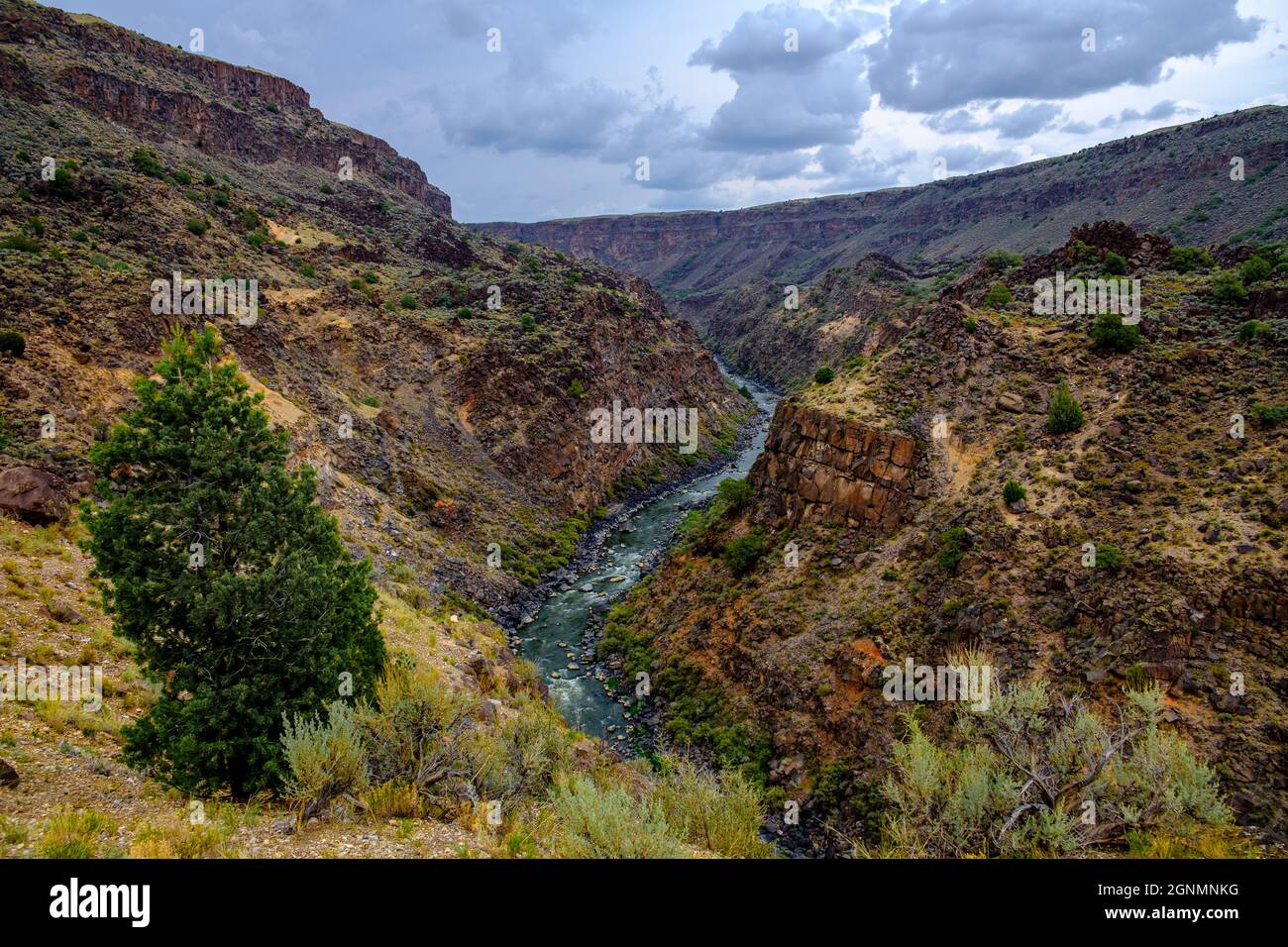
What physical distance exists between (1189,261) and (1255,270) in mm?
4214

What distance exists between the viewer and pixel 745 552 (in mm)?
31578

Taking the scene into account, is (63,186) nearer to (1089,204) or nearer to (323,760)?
(323,760)

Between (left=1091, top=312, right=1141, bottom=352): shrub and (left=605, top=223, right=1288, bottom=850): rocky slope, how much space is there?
12.4 inches

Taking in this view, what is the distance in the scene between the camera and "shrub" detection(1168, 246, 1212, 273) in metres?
32.0

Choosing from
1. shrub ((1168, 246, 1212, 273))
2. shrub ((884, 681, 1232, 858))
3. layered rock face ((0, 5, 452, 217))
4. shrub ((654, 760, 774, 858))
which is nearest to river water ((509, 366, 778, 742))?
shrub ((654, 760, 774, 858))

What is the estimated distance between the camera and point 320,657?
11.4 meters

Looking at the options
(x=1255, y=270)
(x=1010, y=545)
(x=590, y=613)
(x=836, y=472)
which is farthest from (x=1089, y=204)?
(x=590, y=613)

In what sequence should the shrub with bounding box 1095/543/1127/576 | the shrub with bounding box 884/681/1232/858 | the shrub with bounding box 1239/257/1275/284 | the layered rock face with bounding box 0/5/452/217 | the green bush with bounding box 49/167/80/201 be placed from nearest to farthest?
the shrub with bounding box 884/681/1232/858
the shrub with bounding box 1095/543/1127/576
the shrub with bounding box 1239/257/1275/284
the green bush with bounding box 49/167/80/201
the layered rock face with bounding box 0/5/452/217

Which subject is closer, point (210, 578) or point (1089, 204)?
point (210, 578)

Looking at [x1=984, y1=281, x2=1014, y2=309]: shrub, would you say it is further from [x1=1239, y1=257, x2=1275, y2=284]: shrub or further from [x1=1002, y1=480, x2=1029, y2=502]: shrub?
[x1=1002, y1=480, x2=1029, y2=502]: shrub

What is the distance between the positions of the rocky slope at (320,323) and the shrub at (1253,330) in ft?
120

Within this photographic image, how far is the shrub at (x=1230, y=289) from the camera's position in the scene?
2761 centimetres

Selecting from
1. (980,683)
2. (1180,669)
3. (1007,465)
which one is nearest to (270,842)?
(980,683)
